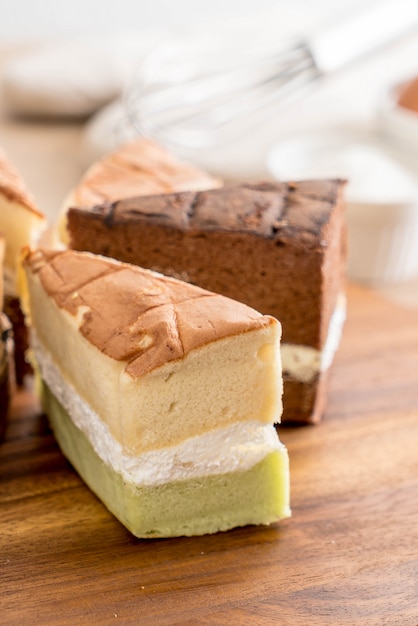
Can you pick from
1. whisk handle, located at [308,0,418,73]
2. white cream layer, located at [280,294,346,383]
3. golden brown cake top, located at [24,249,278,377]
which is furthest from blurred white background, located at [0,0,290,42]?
golden brown cake top, located at [24,249,278,377]

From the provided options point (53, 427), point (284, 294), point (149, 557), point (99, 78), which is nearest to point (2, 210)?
point (53, 427)

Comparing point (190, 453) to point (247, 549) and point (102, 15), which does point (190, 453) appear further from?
point (102, 15)

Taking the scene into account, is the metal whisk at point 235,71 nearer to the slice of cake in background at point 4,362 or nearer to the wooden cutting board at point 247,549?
the slice of cake in background at point 4,362

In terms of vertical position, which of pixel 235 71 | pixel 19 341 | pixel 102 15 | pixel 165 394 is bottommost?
pixel 19 341

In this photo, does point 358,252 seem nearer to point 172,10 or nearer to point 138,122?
point 138,122

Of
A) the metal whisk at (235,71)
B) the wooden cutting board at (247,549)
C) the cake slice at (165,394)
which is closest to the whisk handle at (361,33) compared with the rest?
the metal whisk at (235,71)

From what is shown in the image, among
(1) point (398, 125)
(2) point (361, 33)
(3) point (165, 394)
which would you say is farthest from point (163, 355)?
(2) point (361, 33)
